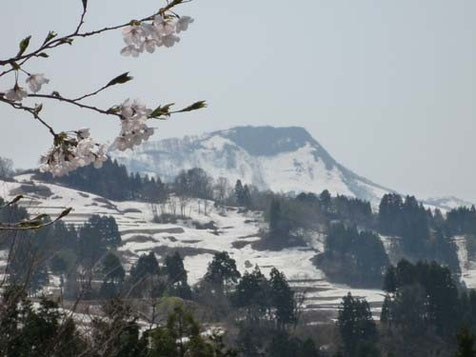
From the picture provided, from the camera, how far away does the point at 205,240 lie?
240 feet

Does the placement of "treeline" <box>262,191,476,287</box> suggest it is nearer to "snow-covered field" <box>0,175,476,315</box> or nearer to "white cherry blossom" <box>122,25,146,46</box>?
"snow-covered field" <box>0,175,476,315</box>

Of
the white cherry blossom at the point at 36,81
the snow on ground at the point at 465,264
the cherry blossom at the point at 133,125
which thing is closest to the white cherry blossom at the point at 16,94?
the white cherry blossom at the point at 36,81

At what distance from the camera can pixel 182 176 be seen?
9888 centimetres

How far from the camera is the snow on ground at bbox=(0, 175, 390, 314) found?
201 feet

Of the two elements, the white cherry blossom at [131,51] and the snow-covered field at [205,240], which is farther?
the snow-covered field at [205,240]

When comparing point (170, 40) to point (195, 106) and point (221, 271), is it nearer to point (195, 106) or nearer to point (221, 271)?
point (195, 106)

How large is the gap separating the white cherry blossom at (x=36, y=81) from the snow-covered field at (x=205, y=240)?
1954 inches

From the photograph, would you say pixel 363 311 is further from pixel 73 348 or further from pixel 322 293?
pixel 73 348

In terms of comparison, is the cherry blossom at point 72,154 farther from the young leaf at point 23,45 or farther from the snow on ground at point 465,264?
the snow on ground at point 465,264

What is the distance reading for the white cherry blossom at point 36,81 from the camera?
179cm

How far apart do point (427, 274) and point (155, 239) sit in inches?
1136

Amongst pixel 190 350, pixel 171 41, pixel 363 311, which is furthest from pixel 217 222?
pixel 171 41

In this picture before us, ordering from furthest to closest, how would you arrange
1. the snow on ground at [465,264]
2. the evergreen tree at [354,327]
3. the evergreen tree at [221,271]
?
the snow on ground at [465,264] < the evergreen tree at [221,271] < the evergreen tree at [354,327]

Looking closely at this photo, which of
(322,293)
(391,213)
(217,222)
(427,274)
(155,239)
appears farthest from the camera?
(391,213)
